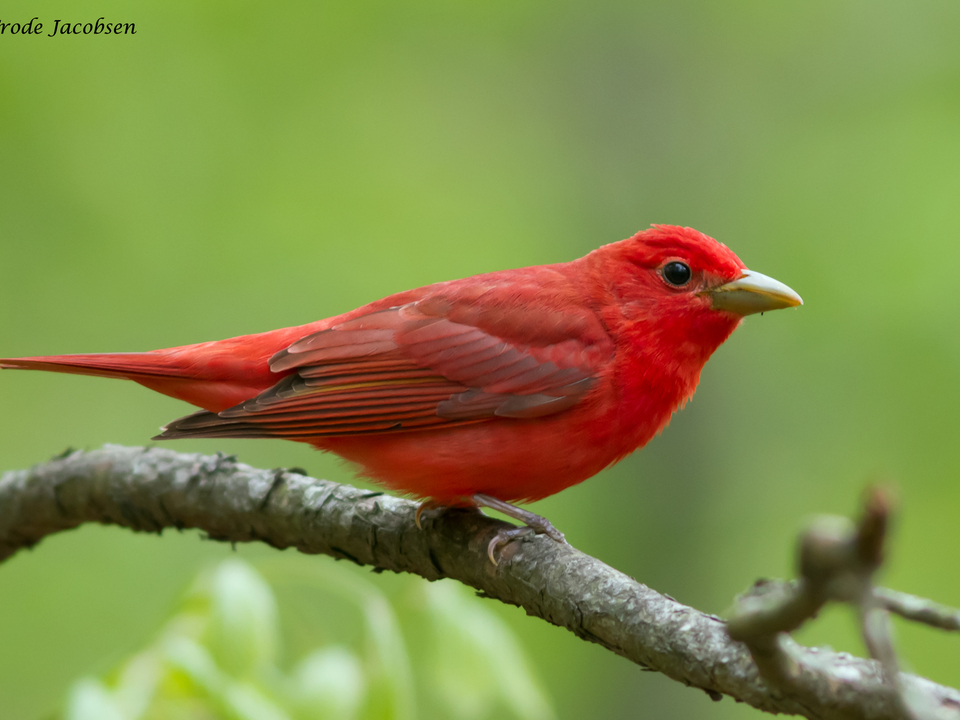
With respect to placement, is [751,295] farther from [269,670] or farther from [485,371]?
[269,670]

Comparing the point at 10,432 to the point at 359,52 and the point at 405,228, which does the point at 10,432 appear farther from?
the point at 359,52

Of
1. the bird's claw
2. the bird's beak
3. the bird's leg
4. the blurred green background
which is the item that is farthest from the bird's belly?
the blurred green background

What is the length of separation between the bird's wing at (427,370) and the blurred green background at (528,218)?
13.7 ft

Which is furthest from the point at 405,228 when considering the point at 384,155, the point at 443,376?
the point at 443,376

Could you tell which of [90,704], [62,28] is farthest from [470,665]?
[62,28]

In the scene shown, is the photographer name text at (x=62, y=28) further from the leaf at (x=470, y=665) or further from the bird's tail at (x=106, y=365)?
the leaf at (x=470, y=665)

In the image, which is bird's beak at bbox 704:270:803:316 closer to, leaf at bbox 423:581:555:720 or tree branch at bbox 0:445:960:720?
tree branch at bbox 0:445:960:720

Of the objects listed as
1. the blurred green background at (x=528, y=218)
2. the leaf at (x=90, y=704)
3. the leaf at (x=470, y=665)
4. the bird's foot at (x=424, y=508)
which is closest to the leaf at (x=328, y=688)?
the leaf at (x=470, y=665)

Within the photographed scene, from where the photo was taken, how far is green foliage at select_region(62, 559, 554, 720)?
8.48ft

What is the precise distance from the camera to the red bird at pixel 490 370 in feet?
11.2

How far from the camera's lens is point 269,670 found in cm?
293

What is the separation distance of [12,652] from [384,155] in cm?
529

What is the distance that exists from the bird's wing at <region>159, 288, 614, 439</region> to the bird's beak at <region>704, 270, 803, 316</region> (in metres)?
0.48

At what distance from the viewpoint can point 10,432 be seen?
7.56 m
